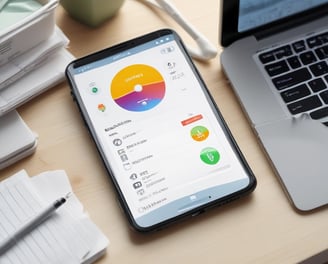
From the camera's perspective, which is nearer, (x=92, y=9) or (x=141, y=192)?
(x=141, y=192)

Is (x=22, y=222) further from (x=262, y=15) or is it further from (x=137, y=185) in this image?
(x=262, y=15)

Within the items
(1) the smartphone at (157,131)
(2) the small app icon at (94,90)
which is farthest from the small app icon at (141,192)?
(2) the small app icon at (94,90)

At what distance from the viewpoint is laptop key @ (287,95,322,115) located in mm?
635

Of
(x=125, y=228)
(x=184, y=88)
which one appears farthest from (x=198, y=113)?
(x=125, y=228)

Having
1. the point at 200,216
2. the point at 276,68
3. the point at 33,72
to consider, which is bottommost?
the point at 200,216

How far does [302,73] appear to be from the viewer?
66cm

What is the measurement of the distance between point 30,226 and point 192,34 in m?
0.29

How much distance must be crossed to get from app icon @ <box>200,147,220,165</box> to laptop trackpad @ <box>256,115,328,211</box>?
0.17 feet

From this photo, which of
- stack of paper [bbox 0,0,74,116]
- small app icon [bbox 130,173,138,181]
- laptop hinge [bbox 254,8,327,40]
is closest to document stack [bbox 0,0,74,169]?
stack of paper [bbox 0,0,74,116]

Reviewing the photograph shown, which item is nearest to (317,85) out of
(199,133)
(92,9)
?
(199,133)

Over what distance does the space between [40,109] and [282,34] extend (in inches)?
10.9

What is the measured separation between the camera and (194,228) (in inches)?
23.0

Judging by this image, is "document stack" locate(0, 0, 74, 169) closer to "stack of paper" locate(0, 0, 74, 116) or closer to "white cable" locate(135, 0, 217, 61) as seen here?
"stack of paper" locate(0, 0, 74, 116)

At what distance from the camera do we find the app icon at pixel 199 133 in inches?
24.3
